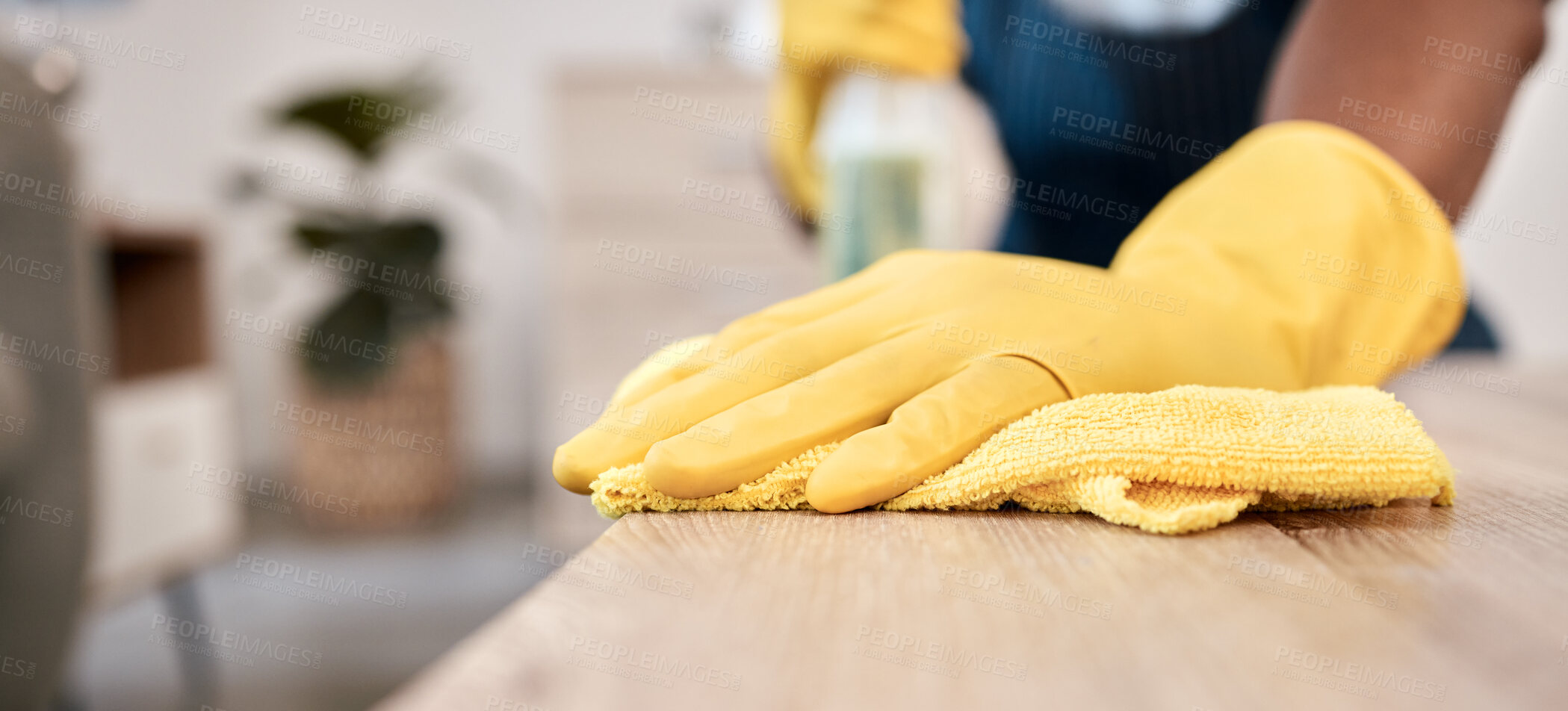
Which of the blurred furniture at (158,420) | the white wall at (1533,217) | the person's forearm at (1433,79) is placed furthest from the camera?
the white wall at (1533,217)

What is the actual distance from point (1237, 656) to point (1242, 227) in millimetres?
367

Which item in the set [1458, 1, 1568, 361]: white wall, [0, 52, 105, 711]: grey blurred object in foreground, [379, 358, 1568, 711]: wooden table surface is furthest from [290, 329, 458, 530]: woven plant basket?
[1458, 1, 1568, 361]: white wall

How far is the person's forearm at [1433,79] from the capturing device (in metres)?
0.58

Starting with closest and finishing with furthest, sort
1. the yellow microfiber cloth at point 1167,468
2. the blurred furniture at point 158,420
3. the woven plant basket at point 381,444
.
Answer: the yellow microfiber cloth at point 1167,468
the blurred furniture at point 158,420
the woven plant basket at point 381,444

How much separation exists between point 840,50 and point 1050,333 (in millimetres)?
522

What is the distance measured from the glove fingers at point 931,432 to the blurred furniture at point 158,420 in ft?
3.93

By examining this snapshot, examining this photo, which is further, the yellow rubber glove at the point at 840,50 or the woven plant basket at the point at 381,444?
the woven plant basket at the point at 381,444

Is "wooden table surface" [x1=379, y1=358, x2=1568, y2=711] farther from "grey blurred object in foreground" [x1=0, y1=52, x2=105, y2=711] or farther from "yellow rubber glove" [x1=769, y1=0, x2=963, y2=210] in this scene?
"grey blurred object in foreground" [x1=0, y1=52, x2=105, y2=711]

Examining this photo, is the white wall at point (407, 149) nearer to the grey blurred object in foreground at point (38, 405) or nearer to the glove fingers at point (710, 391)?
the grey blurred object in foreground at point (38, 405)

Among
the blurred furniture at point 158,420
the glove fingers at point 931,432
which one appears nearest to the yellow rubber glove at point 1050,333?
the glove fingers at point 931,432

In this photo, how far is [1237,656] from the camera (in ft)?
0.64

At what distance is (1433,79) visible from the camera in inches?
23.2

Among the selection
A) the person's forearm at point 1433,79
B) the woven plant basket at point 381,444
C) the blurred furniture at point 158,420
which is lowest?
the woven plant basket at point 381,444

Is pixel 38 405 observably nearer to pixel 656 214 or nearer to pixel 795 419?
pixel 795 419
